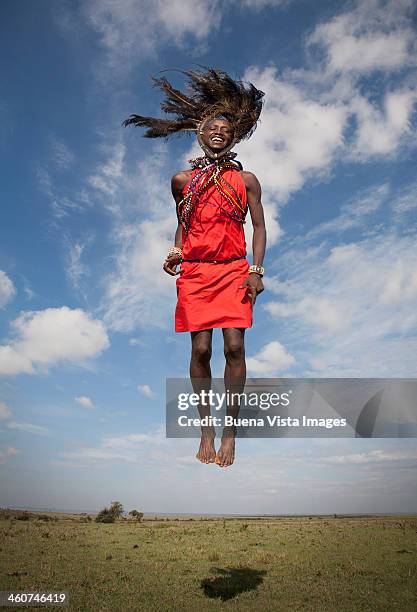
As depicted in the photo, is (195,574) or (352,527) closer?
(195,574)

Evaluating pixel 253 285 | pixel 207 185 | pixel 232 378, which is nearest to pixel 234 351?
pixel 232 378

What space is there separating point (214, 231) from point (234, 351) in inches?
47.5

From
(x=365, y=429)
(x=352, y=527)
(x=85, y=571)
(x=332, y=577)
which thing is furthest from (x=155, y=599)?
(x=352, y=527)

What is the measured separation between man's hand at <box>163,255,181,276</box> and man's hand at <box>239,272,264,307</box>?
81cm

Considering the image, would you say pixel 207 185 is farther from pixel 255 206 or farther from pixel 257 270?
pixel 257 270

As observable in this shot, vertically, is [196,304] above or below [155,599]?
above

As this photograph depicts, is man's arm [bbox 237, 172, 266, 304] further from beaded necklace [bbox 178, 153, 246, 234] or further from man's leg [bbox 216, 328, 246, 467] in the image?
man's leg [bbox 216, 328, 246, 467]

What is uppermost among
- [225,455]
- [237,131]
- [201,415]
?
[237,131]

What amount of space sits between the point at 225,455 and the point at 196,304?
1.41 meters

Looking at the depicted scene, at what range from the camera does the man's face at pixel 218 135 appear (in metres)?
5.25

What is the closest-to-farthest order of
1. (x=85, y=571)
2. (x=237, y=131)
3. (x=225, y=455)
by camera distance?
1. (x=225, y=455)
2. (x=237, y=131)
3. (x=85, y=571)

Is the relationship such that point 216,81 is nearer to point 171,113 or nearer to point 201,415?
point 171,113

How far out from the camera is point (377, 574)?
1610 inches

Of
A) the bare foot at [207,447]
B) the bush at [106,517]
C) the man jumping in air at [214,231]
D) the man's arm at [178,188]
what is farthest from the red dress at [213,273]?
the bush at [106,517]
